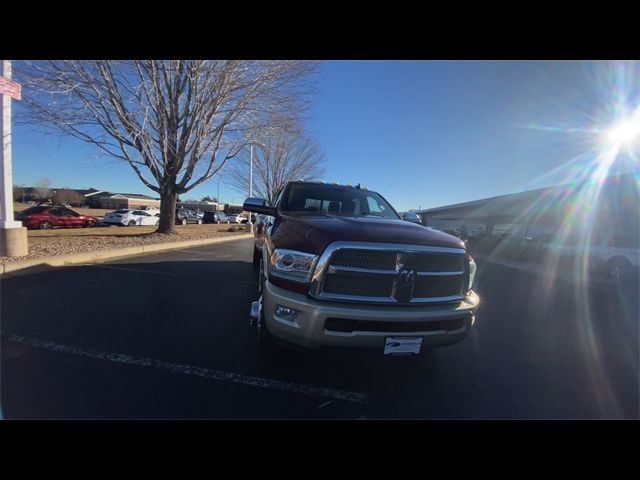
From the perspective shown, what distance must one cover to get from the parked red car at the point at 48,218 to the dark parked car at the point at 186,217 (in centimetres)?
1281

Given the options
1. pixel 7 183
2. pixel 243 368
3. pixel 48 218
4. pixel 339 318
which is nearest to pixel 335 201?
pixel 339 318

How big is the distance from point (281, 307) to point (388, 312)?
0.85 metres

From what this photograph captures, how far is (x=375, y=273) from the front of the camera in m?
2.37

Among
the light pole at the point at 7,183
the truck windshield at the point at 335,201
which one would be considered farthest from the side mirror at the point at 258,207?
the light pole at the point at 7,183

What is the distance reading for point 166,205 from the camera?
13.9m

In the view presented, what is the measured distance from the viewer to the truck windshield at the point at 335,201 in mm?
4008

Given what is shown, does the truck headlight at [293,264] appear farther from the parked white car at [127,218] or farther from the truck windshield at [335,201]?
the parked white car at [127,218]

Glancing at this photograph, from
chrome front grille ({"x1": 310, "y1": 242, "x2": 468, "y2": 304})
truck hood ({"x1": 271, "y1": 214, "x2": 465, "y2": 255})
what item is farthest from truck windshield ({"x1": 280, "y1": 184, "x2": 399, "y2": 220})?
chrome front grille ({"x1": 310, "y1": 242, "x2": 468, "y2": 304})

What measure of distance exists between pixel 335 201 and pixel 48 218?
75.5ft

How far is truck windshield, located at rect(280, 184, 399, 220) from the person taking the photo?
4.01m

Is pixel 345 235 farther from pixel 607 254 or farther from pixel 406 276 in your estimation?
pixel 607 254

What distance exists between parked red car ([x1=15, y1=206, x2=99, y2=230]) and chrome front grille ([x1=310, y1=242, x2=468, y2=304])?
2266 centimetres

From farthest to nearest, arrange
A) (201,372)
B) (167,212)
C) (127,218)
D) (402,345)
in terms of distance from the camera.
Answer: (127,218) → (167,212) → (201,372) → (402,345)
